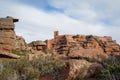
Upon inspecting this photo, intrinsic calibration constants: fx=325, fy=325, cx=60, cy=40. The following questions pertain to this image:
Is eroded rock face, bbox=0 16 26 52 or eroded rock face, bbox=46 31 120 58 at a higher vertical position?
eroded rock face, bbox=0 16 26 52

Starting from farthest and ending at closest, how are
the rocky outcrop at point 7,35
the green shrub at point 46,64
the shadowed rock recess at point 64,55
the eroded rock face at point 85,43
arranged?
the eroded rock face at point 85,43, the rocky outcrop at point 7,35, the green shrub at point 46,64, the shadowed rock recess at point 64,55

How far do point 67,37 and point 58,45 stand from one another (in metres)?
2.83

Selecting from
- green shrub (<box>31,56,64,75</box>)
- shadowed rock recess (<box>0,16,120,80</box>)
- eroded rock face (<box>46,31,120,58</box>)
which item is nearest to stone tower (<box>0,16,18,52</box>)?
shadowed rock recess (<box>0,16,120,80</box>)

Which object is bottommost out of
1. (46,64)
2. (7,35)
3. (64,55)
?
(64,55)

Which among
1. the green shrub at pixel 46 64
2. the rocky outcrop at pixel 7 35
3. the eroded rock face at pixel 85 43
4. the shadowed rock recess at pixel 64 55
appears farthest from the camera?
the eroded rock face at pixel 85 43

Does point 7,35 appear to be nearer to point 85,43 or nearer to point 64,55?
point 64,55

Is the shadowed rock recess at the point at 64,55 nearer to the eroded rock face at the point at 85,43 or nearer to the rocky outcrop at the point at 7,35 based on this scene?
the rocky outcrop at the point at 7,35

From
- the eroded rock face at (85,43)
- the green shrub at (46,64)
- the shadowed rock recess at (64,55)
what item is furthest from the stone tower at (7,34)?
the eroded rock face at (85,43)

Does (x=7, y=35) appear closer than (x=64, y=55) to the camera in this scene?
Yes

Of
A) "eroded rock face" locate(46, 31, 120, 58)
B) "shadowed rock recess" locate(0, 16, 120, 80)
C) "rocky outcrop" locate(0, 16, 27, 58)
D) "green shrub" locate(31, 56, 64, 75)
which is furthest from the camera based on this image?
"eroded rock face" locate(46, 31, 120, 58)

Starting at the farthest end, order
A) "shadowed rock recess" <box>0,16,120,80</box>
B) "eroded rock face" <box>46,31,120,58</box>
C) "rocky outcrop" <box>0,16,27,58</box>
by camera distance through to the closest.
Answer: "eroded rock face" <box>46,31,120,58</box>
"rocky outcrop" <box>0,16,27,58</box>
"shadowed rock recess" <box>0,16,120,80</box>

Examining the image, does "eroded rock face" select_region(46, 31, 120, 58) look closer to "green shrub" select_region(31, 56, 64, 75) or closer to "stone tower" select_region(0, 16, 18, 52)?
"stone tower" select_region(0, 16, 18, 52)

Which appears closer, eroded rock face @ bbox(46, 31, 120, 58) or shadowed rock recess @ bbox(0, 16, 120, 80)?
shadowed rock recess @ bbox(0, 16, 120, 80)

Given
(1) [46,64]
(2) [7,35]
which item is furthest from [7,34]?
(1) [46,64]
